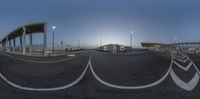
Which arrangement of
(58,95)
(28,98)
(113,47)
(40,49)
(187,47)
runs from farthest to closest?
(187,47) → (113,47) → (40,49) → (58,95) → (28,98)

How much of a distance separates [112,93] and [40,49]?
70915mm

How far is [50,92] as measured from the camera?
32.5 ft

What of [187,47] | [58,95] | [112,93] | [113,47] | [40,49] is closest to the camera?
[58,95]

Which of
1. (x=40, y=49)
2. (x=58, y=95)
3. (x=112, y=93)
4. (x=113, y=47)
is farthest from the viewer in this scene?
(x=113, y=47)

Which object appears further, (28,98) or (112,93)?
(112,93)

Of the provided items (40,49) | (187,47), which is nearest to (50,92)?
(40,49)

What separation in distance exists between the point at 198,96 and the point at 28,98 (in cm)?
445

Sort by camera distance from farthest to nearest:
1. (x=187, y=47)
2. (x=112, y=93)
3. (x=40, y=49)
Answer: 1. (x=187, y=47)
2. (x=40, y=49)
3. (x=112, y=93)

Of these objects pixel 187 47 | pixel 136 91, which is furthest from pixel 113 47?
pixel 136 91

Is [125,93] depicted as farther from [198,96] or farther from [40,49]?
[40,49]

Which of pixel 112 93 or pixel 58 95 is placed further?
pixel 112 93

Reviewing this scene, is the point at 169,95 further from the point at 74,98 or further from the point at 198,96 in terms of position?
the point at 74,98

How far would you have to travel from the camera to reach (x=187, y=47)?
11081 cm

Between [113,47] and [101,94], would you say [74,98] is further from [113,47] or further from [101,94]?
[113,47]
